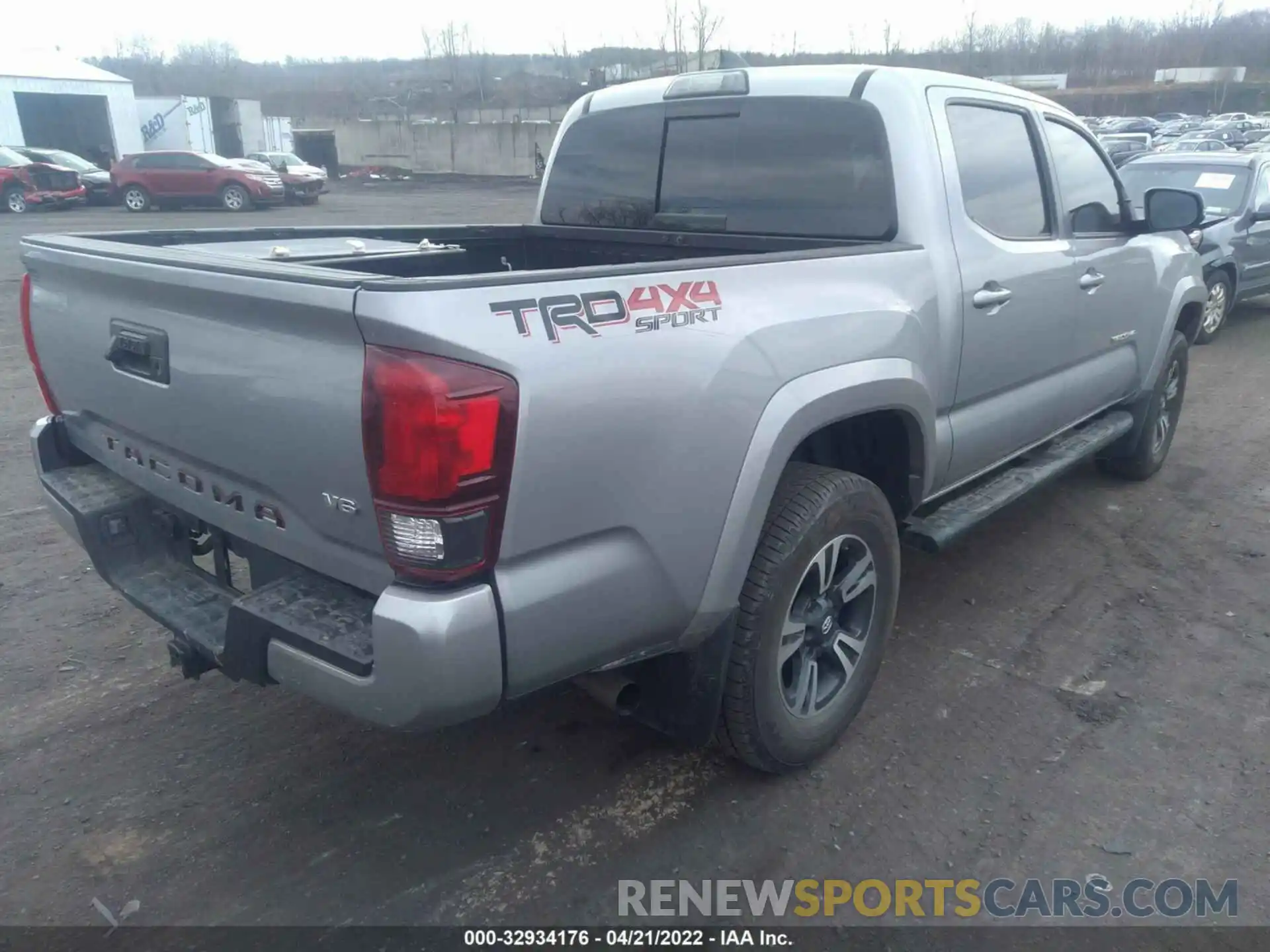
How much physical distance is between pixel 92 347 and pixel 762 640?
81.7 inches

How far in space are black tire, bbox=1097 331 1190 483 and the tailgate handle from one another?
4878 mm

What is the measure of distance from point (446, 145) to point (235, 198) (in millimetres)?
23827

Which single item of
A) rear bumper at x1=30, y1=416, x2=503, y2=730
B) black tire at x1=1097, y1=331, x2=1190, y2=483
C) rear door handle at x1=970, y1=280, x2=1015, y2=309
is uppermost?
rear door handle at x1=970, y1=280, x2=1015, y2=309

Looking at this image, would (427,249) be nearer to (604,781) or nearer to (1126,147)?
(604,781)

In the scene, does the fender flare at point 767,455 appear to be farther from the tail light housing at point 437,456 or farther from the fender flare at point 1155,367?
the fender flare at point 1155,367

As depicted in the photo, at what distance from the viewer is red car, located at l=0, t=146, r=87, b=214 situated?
80.9 feet

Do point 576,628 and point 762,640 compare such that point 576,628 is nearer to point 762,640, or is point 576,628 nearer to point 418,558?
point 418,558

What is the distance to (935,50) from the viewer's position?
68875mm

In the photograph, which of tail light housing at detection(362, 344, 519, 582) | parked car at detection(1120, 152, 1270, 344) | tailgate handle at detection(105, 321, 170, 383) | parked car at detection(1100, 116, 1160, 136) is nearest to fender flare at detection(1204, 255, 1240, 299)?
parked car at detection(1120, 152, 1270, 344)

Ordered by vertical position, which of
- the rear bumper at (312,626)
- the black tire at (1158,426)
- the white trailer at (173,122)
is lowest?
the black tire at (1158,426)

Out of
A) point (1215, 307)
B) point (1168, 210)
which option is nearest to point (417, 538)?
point (1168, 210)

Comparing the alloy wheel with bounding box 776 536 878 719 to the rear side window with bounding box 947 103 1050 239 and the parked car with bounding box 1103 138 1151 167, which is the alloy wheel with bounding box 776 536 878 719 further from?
the parked car with bounding box 1103 138 1151 167

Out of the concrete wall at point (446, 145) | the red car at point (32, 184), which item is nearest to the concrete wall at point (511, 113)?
the concrete wall at point (446, 145)

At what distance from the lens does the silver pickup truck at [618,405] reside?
6.53 feet
